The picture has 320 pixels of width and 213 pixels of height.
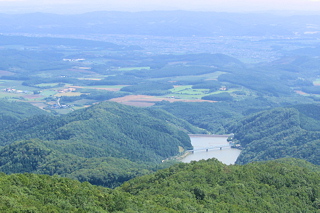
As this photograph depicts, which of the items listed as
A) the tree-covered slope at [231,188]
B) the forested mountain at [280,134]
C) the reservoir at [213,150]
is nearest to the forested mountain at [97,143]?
the reservoir at [213,150]

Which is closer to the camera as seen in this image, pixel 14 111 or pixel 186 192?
pixel 186 192

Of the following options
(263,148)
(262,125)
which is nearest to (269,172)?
(263,148)

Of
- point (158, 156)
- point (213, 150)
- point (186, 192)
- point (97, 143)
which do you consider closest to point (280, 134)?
point (213, 150)

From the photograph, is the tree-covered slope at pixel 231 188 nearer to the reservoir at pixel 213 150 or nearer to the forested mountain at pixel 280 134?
the forested mountain at pixel 280 134

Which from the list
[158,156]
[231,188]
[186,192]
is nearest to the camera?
[186,192]

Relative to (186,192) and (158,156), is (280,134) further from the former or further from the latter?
(186,192)

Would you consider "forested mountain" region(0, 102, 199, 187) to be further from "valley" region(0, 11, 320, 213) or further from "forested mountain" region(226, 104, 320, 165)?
"forested mountain" region(226, 104, 320, 165)

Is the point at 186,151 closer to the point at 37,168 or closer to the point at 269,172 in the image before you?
the point at 37,168
